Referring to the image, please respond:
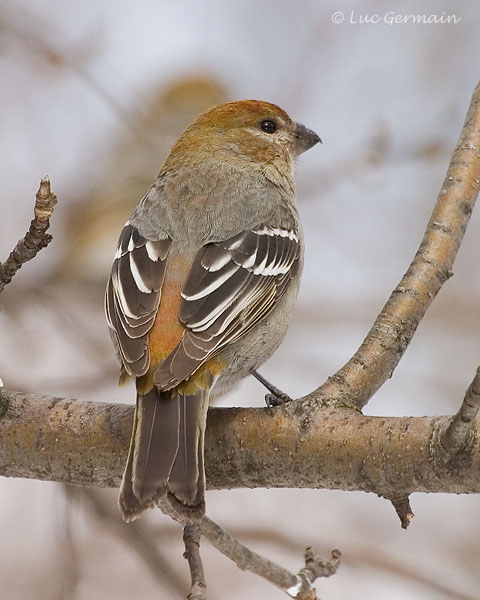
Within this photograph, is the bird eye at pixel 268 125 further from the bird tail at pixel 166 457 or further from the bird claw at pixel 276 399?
the bird tail at pixel 166 457

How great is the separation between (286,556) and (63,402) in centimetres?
189

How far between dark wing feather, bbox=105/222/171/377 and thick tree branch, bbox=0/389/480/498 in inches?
10.2

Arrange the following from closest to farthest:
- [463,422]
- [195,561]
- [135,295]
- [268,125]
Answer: [463,422] < [195,561] < [135,295] < [268,125]

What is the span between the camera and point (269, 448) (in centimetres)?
324

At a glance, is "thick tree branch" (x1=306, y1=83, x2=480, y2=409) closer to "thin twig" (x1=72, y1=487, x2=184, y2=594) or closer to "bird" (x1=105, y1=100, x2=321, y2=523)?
"bird" (x1=105, y1=100, x2=321, y2=523)

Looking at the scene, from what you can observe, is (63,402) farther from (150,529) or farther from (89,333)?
(89,333)

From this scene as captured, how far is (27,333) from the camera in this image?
5438 mm

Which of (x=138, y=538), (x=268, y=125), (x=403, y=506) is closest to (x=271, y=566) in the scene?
(x=403, y=506)

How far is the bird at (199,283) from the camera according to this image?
3.18 m

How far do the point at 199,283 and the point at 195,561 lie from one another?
4.29 ft

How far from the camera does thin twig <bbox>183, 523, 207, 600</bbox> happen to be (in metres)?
2.85

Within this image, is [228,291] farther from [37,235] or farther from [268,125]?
[268,125]

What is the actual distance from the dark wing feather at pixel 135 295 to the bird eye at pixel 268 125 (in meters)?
1.51

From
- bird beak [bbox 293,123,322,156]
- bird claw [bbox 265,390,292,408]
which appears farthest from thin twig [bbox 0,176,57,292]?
bird beak [bbox 293,123,322,156]
